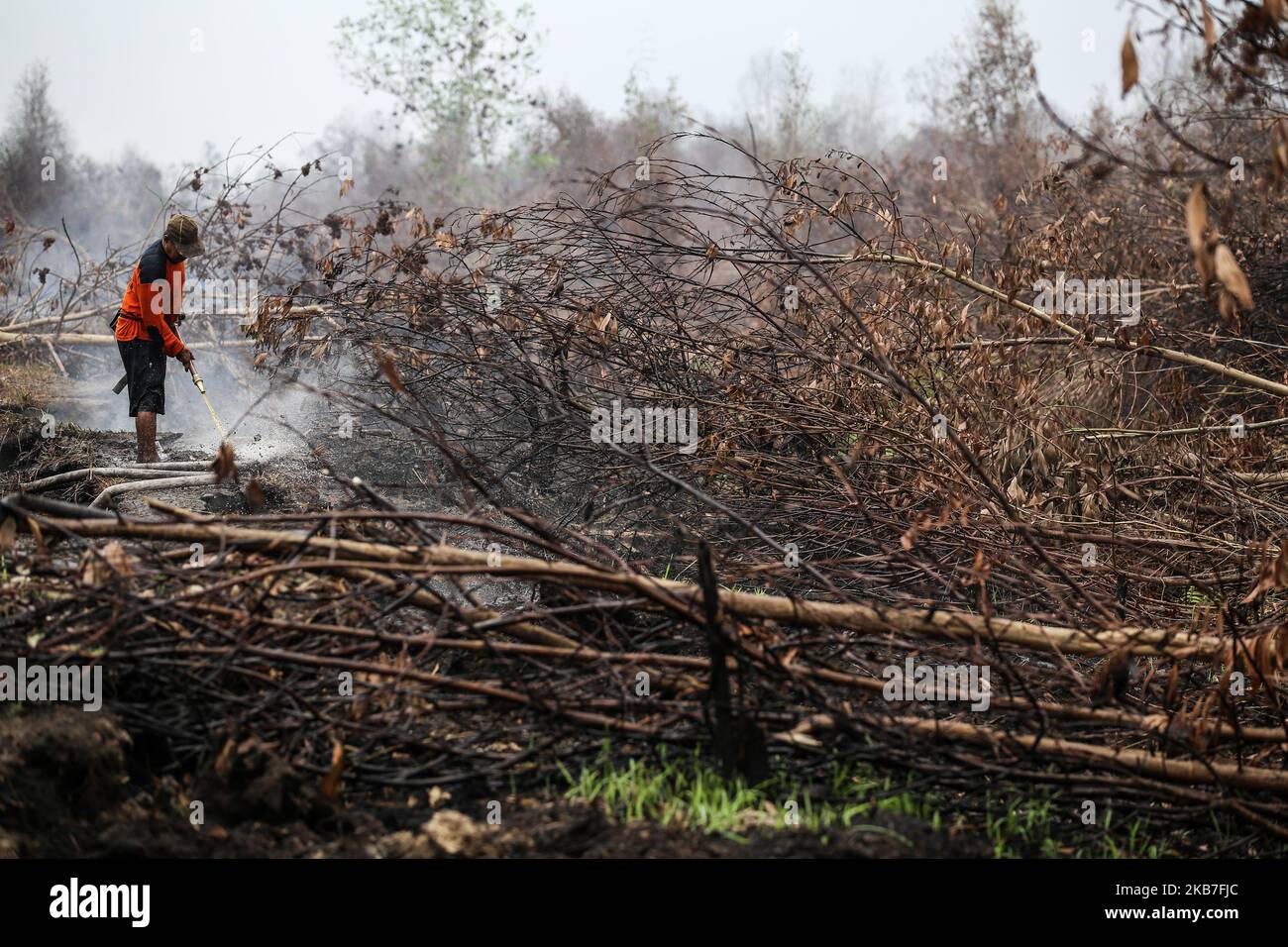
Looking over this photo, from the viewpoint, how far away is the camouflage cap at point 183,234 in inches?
281

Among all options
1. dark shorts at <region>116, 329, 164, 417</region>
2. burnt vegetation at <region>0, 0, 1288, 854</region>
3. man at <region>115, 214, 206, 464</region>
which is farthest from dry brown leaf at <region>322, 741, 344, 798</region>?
dark shorts at <region>116, 329, 164, 417</region>

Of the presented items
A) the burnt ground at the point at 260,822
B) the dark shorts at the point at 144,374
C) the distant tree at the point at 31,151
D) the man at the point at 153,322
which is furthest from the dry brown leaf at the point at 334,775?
the distant tree at the point at 31,151

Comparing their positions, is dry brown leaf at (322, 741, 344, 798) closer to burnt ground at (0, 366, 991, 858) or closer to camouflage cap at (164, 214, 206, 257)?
burnt ground at (0, 366, 991, 858)

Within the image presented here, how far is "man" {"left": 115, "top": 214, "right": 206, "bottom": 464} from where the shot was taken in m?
7.26

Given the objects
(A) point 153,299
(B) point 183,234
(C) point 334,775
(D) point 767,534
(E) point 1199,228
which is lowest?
(C) point 334,775

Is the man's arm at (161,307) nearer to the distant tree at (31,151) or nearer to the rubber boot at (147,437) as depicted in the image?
the rubber boot at (147,437)

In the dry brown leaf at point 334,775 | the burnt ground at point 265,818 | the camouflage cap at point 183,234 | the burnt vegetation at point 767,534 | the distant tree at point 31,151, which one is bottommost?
the burnt ground at point 265,818

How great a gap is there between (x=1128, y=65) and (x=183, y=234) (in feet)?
19.8

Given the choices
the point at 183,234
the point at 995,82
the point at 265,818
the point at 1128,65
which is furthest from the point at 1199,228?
the point at 995,82

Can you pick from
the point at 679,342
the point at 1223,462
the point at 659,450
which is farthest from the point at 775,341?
the point at 1223,462

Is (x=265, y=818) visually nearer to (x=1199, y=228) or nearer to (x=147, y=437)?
(x=1199, y=228)

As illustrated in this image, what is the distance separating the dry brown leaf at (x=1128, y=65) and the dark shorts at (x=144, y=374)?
20.9 feet

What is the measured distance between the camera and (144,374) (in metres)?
7.45

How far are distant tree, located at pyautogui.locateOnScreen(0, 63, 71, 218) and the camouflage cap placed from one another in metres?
10.3
